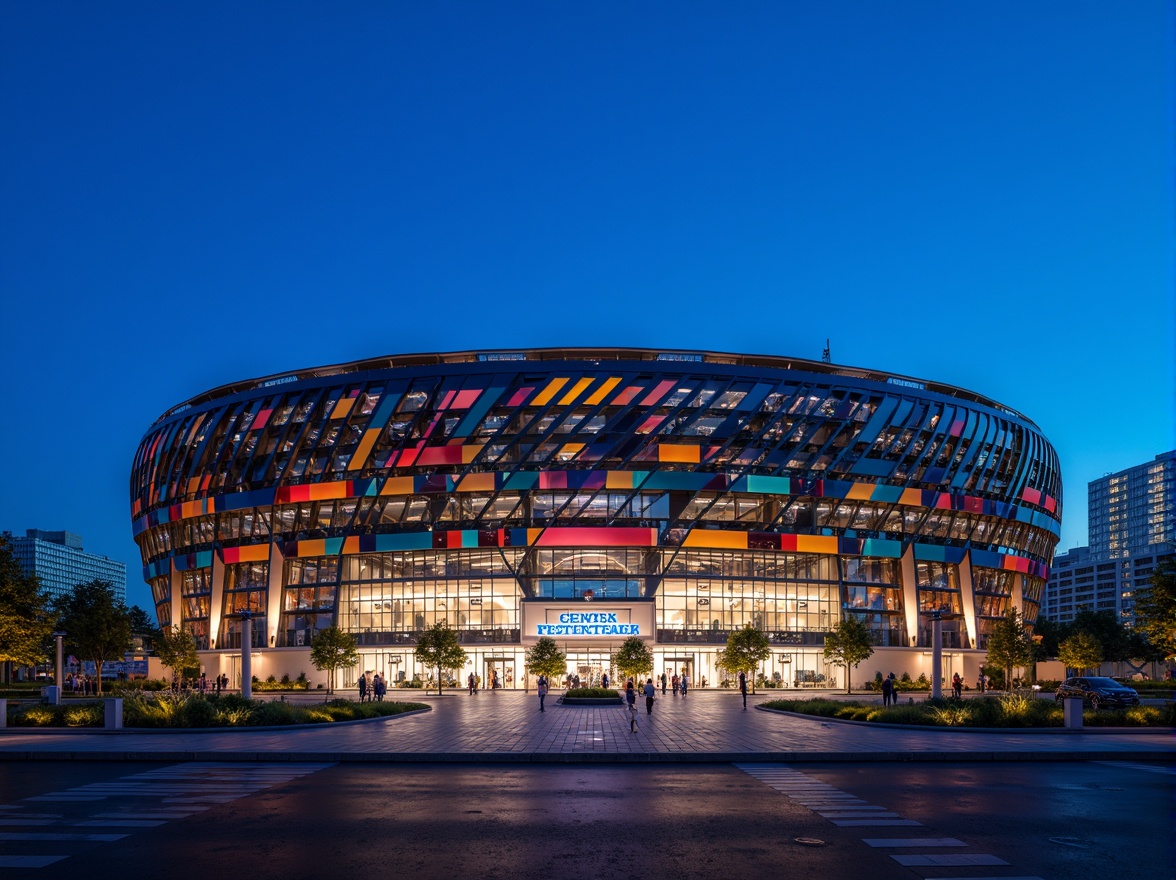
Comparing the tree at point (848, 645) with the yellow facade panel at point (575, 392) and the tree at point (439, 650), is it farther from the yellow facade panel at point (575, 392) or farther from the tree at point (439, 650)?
the tree at point (439, 650)

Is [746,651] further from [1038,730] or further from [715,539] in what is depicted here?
[1038,730]

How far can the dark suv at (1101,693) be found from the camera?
171ft

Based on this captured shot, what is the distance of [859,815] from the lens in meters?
18.4

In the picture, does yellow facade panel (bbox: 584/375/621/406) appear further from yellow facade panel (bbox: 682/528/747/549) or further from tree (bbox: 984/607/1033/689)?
tree (bbox: 984/607/1033/689)

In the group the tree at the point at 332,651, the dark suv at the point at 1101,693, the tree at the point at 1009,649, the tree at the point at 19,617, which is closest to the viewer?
the dark suv at the point at 1101,693

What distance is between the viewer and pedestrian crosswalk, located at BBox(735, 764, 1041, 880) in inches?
565

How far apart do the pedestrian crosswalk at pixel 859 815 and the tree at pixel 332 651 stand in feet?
195

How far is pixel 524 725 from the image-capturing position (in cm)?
4178

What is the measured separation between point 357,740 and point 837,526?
71.1 metres

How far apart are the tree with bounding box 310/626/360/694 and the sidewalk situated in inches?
1487

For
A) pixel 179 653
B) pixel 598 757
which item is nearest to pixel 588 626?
pixel 179 653

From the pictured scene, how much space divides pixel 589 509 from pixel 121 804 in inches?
2871

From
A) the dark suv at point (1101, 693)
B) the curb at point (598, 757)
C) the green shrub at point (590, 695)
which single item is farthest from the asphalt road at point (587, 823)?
the green shrub at point (590, 695)

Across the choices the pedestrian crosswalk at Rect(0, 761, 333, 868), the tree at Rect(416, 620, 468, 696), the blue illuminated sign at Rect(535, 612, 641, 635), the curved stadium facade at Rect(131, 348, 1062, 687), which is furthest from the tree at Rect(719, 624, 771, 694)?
the pedestrian crosswalk at Rect(0, 761, 333, 868)
